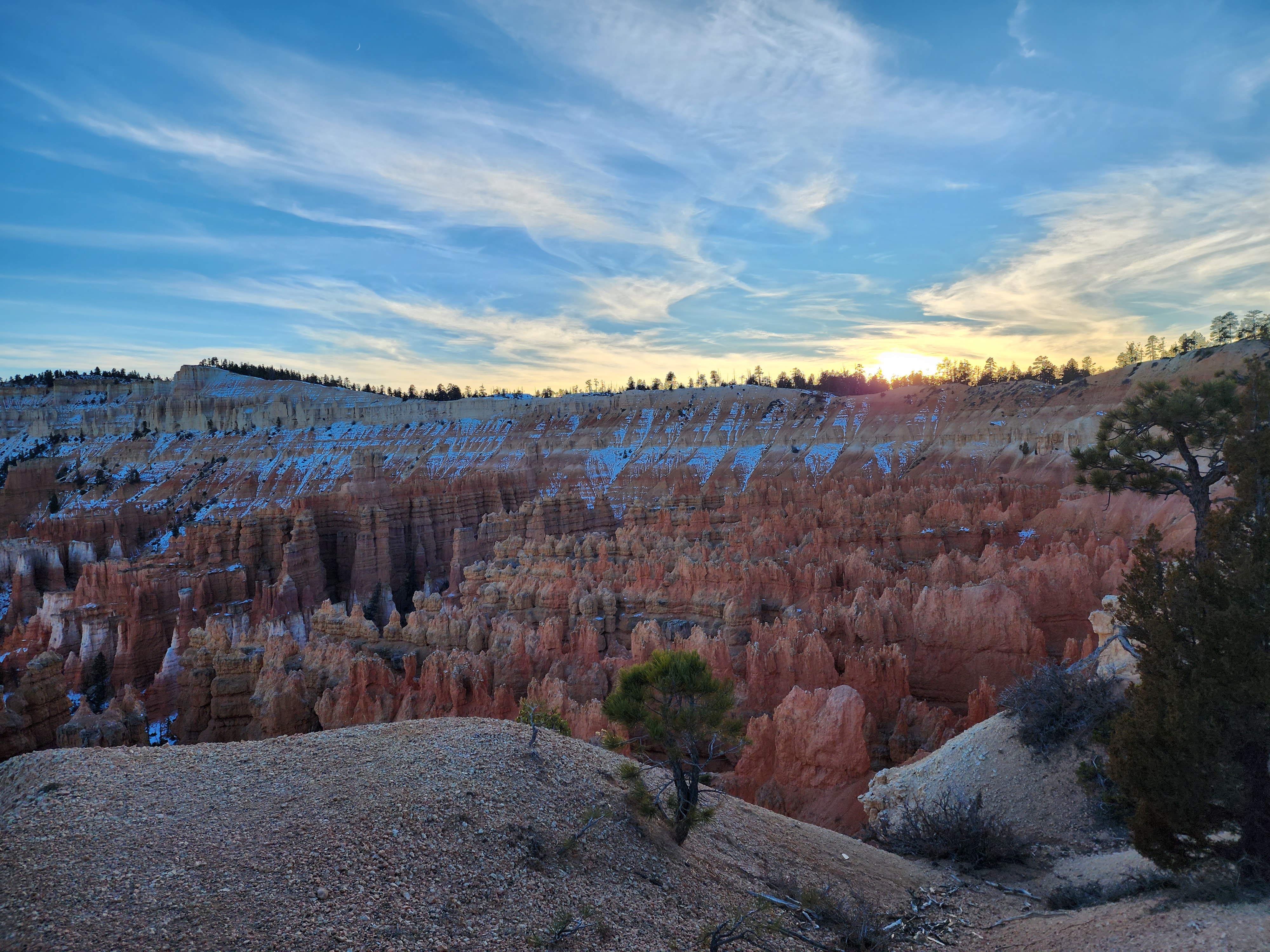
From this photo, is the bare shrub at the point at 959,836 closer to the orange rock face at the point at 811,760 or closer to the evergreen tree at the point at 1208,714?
the evergreen tree at the point at 1208,714

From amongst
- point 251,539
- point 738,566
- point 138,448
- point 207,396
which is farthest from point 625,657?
point 207,396

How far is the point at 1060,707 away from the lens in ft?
33.3

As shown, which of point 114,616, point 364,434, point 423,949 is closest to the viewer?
point 423,949

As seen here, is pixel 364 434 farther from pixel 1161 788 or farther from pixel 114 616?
pixel 1161 788

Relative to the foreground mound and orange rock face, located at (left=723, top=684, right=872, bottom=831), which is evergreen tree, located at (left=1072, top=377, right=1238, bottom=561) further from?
Answer: the foreground mound

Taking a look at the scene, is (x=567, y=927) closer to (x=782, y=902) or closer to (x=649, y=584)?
(x=782, y=902)

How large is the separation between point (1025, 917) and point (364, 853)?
254 inches

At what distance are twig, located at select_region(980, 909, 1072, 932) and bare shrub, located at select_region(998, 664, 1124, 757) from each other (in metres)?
3.60

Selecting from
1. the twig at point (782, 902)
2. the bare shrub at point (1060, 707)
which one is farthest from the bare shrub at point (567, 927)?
the bare shrub at point (1060, 707)

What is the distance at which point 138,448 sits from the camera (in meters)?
92.8

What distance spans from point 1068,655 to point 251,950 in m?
16.7

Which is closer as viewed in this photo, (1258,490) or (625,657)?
(1258,490)

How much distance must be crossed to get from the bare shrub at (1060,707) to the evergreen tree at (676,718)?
16.9 feet

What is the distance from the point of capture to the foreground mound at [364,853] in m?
4.75
